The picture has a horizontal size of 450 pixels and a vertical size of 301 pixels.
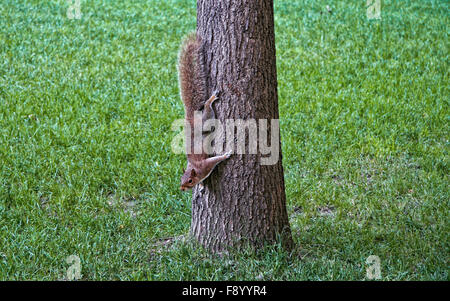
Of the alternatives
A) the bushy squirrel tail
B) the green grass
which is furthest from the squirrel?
the green grass

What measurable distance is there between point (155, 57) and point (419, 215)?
14.5 feet

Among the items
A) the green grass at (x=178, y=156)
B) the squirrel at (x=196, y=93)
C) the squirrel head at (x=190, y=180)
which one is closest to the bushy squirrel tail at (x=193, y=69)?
the squirrel at (x=196, y=93)

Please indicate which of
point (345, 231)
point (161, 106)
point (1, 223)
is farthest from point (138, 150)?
point (345, 231)

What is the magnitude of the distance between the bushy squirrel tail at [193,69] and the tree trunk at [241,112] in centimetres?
4

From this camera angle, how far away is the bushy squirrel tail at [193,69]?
3.56 m

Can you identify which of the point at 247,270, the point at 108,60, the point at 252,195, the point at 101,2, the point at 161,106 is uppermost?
the point at 101,2

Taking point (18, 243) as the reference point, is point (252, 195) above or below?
above

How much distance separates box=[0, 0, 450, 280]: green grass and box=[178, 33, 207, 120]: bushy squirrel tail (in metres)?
1.00

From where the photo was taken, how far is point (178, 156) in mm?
5199

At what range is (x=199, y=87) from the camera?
3.58 metres

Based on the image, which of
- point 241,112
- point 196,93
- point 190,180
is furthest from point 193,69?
point 190,180

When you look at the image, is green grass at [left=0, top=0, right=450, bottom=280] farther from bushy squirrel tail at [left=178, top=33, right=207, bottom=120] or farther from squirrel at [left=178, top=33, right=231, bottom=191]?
bushy squirrel tail at [left=178, top=33, right=207, bottom=120]

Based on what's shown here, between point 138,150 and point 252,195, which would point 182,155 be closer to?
point 138,150

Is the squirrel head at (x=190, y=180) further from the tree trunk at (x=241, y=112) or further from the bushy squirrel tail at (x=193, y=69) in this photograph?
the bushy squirrel tail at (x=193, y=69)
